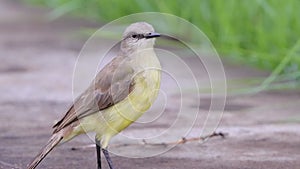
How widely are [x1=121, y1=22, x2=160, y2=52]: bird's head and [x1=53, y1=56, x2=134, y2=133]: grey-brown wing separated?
2.7 inches

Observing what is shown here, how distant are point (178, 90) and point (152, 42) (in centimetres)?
243

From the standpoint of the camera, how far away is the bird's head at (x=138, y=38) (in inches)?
180

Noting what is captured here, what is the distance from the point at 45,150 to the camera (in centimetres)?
452

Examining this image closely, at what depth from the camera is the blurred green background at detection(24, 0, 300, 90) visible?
6.90m

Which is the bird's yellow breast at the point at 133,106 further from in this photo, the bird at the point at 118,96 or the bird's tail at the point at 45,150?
the bird's tail at the point at 45,150

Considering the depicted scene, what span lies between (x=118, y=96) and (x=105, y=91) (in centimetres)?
10

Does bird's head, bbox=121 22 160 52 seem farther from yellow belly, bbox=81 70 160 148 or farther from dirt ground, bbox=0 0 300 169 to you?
dirt ground, bbox=0 0 300 169

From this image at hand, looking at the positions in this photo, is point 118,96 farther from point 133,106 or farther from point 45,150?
point 45,150

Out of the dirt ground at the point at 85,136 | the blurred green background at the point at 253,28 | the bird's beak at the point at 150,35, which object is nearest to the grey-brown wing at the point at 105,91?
the bird's beak at the point at 150,35

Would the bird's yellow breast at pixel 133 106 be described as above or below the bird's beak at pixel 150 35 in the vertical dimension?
below

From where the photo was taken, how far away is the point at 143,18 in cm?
889

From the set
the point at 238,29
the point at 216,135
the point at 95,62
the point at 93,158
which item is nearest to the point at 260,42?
the point at 238,29

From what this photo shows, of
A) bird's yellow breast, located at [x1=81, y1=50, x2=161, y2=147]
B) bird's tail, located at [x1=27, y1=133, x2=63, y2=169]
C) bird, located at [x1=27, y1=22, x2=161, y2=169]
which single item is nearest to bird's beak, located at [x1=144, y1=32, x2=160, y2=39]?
bird, located at [x1=27, y1=22, x2=161, y2=169]

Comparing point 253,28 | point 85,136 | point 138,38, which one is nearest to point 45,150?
point 138,38
